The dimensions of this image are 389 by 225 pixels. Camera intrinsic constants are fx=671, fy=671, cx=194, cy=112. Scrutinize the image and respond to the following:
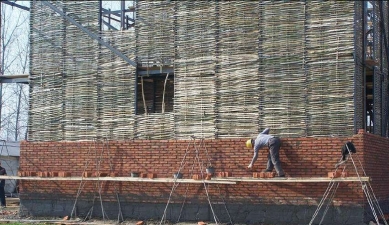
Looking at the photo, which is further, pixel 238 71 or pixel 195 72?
pixel 195 72

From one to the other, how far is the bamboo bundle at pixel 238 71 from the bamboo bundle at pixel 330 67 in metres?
1.35

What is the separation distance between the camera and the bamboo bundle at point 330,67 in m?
15.2

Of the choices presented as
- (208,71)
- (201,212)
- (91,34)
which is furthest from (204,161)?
(91,34)

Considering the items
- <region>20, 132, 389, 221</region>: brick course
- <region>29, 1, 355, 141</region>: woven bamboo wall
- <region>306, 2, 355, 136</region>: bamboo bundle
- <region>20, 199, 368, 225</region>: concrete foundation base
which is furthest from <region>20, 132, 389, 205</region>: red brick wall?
<region>306, 2, 355, 136</region>: bamboo bundle

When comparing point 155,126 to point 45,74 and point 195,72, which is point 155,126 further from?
point 45,74

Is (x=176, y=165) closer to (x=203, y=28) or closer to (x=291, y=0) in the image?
(x=203, y=28)

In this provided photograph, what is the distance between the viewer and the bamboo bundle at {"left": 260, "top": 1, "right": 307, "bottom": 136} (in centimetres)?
1569

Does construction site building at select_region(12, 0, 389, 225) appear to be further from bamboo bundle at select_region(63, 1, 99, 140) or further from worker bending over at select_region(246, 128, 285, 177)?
worker bending over at select_region(246, 128, 285, 177)

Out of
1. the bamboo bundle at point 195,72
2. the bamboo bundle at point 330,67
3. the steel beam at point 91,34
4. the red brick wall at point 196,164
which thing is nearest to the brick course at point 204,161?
the red brick wall at point 196,164

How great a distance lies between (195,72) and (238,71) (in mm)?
1135

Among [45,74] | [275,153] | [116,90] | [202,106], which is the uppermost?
[45,74]

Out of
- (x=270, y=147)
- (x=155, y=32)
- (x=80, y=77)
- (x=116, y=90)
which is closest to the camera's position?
(x=270, y=147)

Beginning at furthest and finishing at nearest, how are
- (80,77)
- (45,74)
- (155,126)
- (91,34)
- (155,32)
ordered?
(45,74), (80,77), (91,34), (155,32), (155,126)

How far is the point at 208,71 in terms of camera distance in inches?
656
